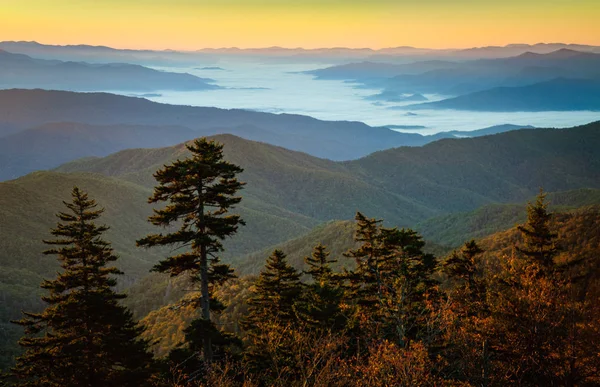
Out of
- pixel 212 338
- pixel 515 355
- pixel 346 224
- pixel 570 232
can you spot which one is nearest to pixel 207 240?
pixel 212 338

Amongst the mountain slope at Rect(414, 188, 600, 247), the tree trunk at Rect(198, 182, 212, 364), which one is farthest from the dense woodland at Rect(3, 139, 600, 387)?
the mountain slope at Rect(414, 188, 600, 247)

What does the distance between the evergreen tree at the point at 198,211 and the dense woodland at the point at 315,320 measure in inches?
2.8

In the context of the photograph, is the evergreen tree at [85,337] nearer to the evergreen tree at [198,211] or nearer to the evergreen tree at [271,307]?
the evergreen tree at [198,211]

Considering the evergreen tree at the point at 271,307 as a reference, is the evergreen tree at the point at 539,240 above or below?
above

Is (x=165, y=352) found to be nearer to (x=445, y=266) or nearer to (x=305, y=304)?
(x=305, y=304)

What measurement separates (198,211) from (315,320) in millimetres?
9086

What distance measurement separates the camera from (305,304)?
1216 inches


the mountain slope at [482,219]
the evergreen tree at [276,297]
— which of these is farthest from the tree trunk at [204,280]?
the mountain slope at [482,219]

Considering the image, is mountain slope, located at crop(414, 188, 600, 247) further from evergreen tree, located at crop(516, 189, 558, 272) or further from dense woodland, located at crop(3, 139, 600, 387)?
dense woodland, located at crop(3, 139, 600, 387)

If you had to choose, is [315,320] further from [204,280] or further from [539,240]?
[539,240]

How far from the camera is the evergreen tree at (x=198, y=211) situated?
2372 centimetres

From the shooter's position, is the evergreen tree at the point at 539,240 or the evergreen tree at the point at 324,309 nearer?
the evergreen tree at the point at 324,309

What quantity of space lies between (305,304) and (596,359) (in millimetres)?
15503

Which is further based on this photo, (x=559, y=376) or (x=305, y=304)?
(x=305, y=304)
